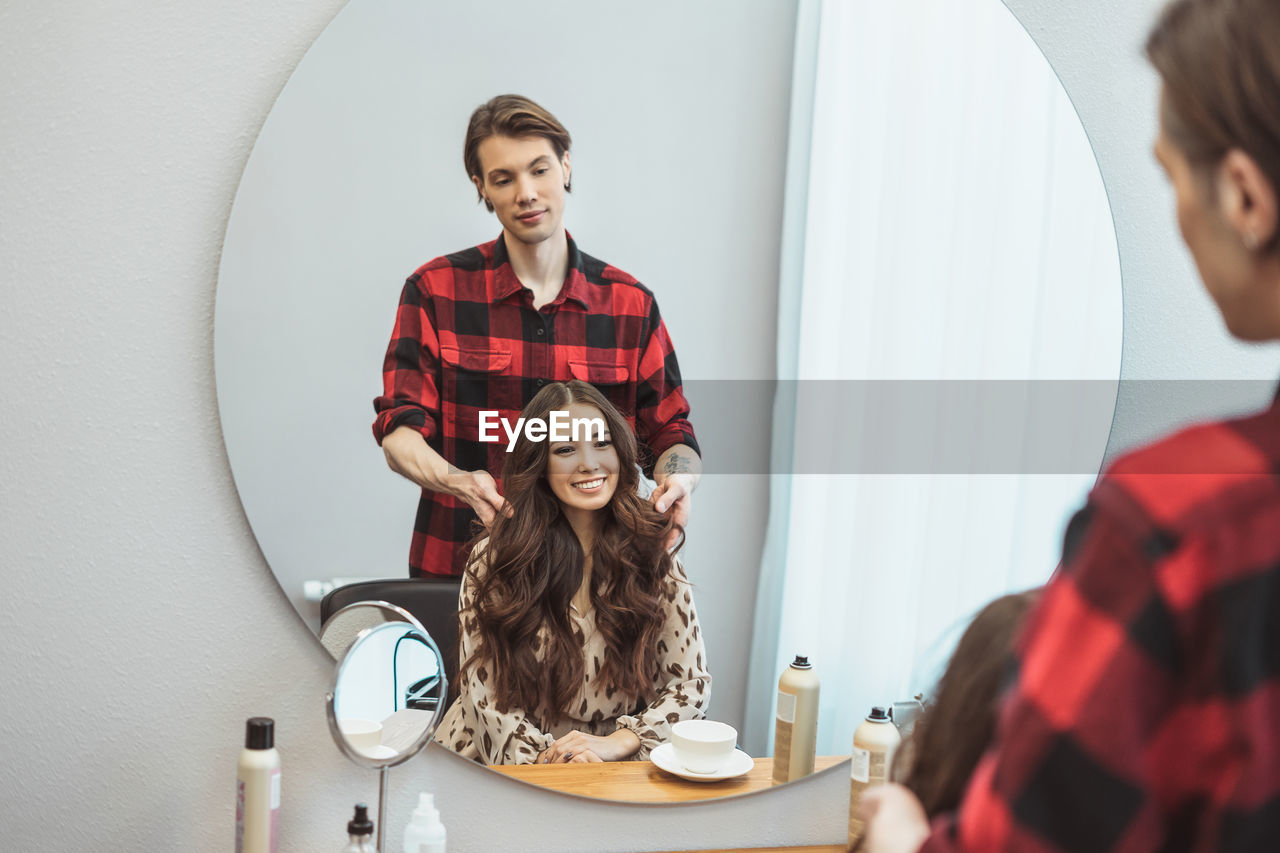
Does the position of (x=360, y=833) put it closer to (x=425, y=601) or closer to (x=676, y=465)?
(x=425, y=601)

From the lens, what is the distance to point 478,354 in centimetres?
109

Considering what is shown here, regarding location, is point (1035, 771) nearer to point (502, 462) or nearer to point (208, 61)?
point (502, 462)

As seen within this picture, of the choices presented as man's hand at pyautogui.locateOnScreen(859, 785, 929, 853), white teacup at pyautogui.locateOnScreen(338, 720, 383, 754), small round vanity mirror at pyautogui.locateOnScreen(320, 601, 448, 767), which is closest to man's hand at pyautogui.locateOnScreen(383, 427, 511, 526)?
small round vanity mirror at pyautogui.locateOnScreen(320, 601, 448, 767)

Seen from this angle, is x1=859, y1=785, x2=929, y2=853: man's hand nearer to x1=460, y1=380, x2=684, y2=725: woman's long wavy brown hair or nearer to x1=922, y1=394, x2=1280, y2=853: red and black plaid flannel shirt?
x1=922, y1=394, x2=1280, y2=853: red and black plaid flannel shirt

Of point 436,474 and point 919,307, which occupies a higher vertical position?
point 919,307

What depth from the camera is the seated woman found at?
1.11 m

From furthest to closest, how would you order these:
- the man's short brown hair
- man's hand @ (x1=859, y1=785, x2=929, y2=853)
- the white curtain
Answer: the white curtain → the man's short brown hair → man's hand @ (x1=859, y1=785, x2=929, y2=853)

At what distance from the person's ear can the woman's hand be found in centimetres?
84

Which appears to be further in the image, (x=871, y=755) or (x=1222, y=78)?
(x=871, y=755)

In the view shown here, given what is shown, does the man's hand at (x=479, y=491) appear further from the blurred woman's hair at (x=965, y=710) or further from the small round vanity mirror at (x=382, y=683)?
the blurred woman's hair at (x=965, y=710)

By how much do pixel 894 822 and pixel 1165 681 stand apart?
0.32 meters

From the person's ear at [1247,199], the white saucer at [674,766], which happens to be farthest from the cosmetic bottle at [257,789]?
the person's ear at [1247,199]

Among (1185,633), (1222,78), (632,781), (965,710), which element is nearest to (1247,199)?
(1222,78)
